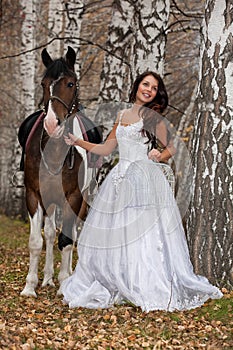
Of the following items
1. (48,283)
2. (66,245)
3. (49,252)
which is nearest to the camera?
(66,245)

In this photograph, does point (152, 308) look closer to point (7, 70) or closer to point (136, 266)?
point (136, 266)

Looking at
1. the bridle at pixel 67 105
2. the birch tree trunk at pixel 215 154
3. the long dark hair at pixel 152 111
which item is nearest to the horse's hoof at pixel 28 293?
the birch tree trunk at pixel 215 154

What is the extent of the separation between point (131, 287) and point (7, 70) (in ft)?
71.0

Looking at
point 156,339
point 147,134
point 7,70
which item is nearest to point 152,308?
point 156,339

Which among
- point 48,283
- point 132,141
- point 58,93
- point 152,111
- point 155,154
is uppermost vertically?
point 58,93

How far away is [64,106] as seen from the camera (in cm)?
679

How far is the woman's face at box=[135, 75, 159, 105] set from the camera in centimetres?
674

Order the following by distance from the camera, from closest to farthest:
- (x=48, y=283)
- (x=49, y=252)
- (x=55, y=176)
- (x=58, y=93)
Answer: (x=58, y=93)
(x=55, y=176)
(x=48, y=283)
(x=49, y=252)

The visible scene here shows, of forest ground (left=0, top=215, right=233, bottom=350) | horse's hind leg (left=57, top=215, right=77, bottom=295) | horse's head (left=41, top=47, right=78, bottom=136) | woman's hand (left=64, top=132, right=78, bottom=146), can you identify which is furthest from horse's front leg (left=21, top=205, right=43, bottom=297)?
horse's head (left=41, top=47, right=78, bottom=136)

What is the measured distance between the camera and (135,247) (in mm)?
6527

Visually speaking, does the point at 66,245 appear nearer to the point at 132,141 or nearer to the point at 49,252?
the point at 49,252

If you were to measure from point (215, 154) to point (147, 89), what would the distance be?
1019 millimetres

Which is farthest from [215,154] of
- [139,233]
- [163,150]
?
[139,233]

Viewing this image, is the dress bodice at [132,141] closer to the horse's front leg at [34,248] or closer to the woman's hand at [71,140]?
the woman's hand at [71,140]
